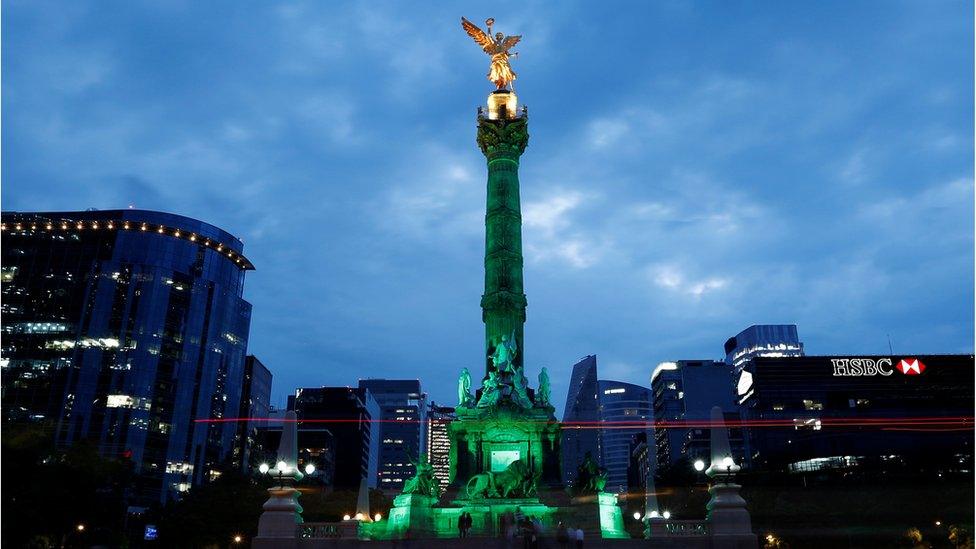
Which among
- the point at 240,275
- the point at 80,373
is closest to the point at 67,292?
the point at 80,373

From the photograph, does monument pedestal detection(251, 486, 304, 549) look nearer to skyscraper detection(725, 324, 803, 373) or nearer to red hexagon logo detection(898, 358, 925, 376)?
red hexagon logo detection(898, 358, 925, 376)

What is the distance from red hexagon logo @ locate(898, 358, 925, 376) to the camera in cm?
10300

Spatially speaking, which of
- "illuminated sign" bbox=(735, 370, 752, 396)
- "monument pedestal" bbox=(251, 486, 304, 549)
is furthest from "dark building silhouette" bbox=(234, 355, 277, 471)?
"monument pedestal" bbox=(251, 486, 304, 549)

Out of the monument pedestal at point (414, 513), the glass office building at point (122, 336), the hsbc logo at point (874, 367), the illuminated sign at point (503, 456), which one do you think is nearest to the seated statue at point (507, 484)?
the monument pedestal at point (414, 513)

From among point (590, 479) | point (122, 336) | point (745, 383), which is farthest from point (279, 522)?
point (745, 383)

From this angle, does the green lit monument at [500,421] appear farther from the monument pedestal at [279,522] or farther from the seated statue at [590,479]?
the monument pedestal at [279,522]

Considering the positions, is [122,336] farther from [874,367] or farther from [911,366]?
[911,366]

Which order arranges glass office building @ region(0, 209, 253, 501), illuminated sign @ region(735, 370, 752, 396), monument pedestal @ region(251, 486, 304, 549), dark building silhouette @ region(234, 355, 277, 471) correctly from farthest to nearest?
1. dark building silhouette @ region(234, 355, 277, 471)
2. illuminated sign @ region(735, 370, 752, 396)
3. glass office building @ region(0, 209, 253, 501)
4. monument pedestal @ region(251, 486, 304, 549)

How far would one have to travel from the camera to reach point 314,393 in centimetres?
15225

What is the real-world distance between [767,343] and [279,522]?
14587cm

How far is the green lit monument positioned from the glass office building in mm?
52894

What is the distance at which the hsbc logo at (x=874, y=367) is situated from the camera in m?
103

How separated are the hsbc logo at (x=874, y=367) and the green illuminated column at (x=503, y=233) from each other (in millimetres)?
70010

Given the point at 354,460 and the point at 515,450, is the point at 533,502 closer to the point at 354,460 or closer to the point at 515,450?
the point at 515,450
